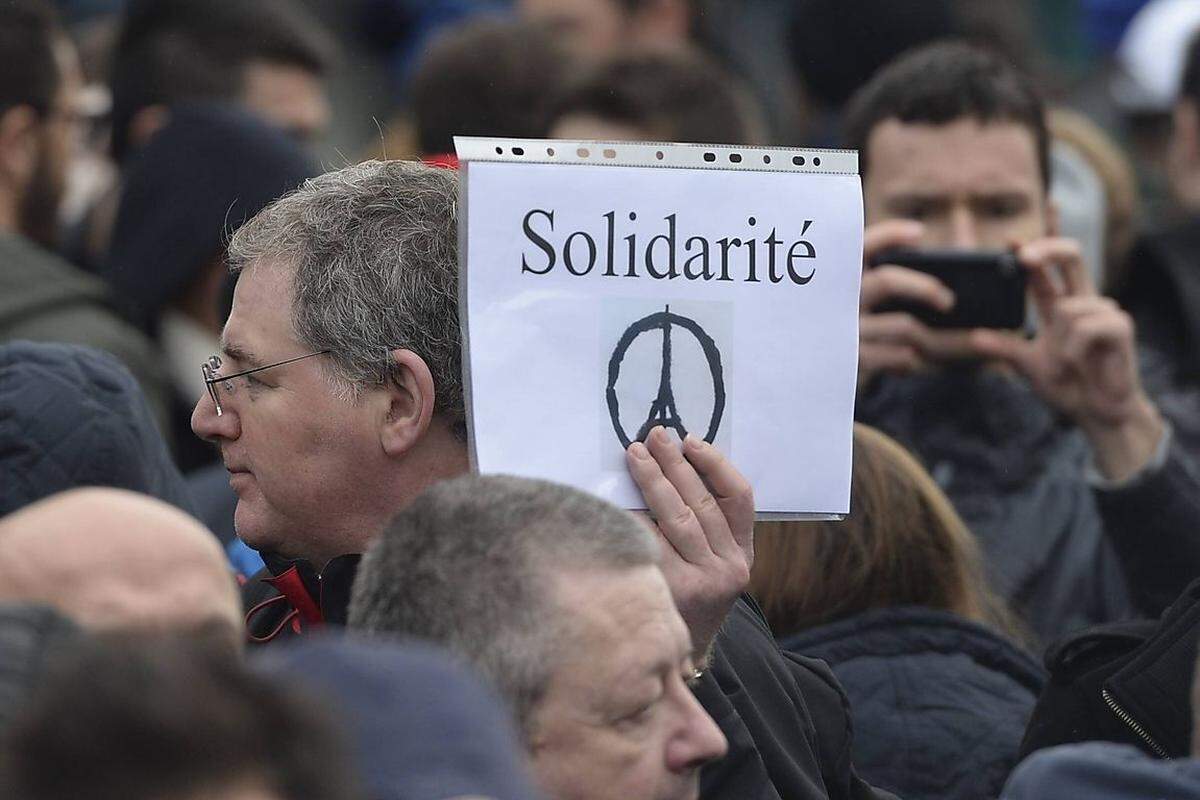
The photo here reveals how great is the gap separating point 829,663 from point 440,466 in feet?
2.76

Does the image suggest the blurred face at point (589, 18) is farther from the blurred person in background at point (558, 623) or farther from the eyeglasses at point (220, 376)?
the blurred person in background at point (558, 623)

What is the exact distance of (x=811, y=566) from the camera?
130 inches

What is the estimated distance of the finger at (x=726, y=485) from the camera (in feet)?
8.14

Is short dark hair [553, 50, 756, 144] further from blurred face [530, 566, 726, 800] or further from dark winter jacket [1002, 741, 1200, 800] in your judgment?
dark winter jacket [1002, 741, 1200, 800]

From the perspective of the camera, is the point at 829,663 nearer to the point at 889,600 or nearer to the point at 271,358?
the point at 889,600

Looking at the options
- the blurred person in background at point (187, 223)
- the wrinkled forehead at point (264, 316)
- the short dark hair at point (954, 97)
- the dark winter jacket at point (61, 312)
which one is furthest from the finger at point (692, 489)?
the blurred person in background at point (187, 223)

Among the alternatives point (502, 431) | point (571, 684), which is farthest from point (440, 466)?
point (571, 684)

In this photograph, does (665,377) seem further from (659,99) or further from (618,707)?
(659,99)

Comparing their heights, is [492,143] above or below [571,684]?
above

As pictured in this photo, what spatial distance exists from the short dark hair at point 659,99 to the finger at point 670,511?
8.82ft

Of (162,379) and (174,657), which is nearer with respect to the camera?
(174,657)

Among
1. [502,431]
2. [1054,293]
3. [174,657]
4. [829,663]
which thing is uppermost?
[1054,293]

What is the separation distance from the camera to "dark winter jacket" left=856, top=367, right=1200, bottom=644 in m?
3.79

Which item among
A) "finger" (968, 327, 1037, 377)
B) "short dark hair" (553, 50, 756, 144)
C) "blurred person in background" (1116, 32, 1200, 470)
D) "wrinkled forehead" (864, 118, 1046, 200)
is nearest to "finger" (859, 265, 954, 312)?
"finger" (968, 327, 1037, 377)
